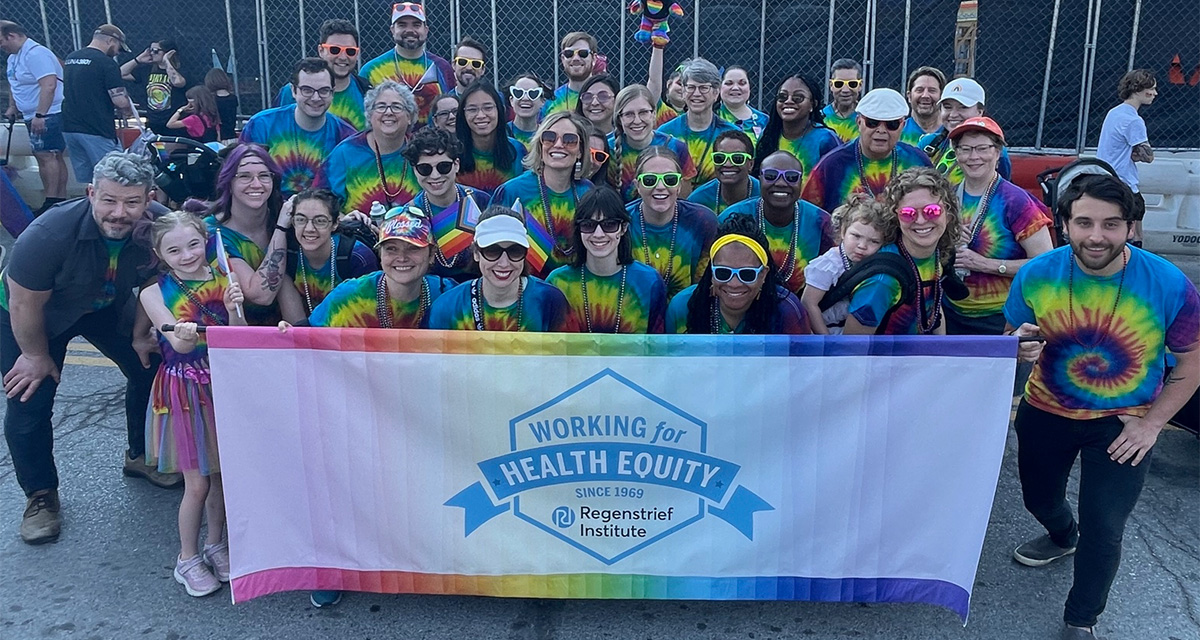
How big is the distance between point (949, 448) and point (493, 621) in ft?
6.36

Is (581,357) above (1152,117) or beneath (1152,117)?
beneath

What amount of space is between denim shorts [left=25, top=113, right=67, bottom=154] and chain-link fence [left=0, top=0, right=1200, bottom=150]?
2.02 m

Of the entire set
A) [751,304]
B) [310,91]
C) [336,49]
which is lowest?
[751,304]

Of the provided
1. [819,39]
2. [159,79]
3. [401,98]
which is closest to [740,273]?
[401,98]

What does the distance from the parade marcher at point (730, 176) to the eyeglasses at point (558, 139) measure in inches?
31.7

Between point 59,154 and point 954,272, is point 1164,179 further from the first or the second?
point 59,154

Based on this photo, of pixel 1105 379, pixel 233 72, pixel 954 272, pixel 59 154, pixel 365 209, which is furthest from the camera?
pixel 233 72

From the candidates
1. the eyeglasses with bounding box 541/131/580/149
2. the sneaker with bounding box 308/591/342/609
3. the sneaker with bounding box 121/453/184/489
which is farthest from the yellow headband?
the sneaker with bounding box 121/453/184/489

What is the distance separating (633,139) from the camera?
5461mm

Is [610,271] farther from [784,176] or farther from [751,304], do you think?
[784,176]

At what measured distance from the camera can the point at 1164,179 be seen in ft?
30.5

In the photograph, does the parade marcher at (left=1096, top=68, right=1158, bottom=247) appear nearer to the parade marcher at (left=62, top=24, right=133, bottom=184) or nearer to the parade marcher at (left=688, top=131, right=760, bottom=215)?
the parade marcher at (left=688, top=131, right=760, bottom=215)

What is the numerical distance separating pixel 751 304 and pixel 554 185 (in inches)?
55.0

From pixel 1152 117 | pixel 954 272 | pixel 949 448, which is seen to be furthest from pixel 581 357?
pixel 1152 117
